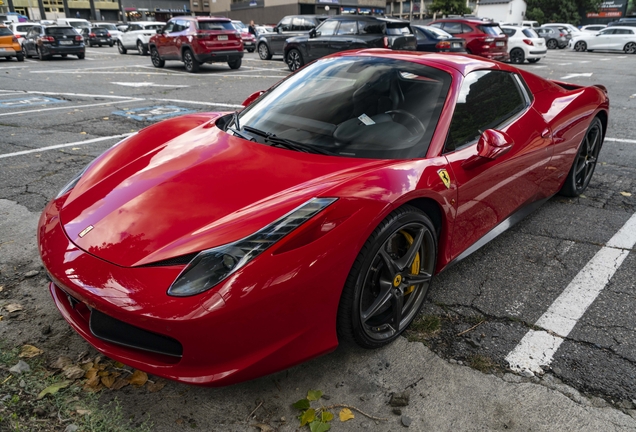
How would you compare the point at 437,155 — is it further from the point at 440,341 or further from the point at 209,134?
the point at 209,134

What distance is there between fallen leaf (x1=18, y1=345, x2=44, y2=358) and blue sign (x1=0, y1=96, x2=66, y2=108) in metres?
7.80

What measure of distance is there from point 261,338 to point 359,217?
0.63m

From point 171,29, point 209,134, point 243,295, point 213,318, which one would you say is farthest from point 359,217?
point 171,29

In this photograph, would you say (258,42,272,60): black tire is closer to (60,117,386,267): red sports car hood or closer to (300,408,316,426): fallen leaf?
(60,117,386,267): red sports car hood

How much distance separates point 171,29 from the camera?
15.6 meters

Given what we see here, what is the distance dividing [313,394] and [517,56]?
788 inches

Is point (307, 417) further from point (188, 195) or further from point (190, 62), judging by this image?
point (190, 62)

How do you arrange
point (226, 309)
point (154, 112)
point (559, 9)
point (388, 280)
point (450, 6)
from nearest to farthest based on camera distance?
point (226, 309)
point (388, 280)
point (154, 112)
point (450, 6)
point (559, 9)

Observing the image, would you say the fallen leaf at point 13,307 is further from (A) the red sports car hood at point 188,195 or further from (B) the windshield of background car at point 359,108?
(B) the windshield of background car at point 359,108

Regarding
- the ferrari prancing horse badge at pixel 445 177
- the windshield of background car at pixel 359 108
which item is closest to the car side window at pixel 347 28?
the windshield of background car at pixel 359 108

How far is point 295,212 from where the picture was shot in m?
2.04

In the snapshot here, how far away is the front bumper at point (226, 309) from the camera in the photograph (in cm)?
183

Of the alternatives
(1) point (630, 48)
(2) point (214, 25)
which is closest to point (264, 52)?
(2) point (214, 25)

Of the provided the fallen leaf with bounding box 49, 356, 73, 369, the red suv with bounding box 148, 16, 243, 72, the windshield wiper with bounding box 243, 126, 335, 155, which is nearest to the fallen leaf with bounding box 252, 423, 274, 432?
the fallen leaf with bounding box 49, 356, 73, 369
